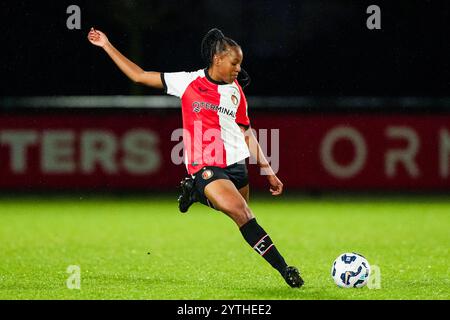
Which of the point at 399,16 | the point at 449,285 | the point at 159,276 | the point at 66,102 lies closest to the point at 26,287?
the point at 159,276

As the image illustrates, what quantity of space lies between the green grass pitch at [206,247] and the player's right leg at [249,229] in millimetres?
156

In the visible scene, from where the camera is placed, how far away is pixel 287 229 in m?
13.4

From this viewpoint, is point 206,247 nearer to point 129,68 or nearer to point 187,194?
point 187,194

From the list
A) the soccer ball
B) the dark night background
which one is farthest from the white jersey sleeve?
the dark night background

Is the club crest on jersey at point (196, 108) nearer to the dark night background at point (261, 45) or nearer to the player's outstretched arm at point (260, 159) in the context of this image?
the player's outstretched arm at point (260, 159)

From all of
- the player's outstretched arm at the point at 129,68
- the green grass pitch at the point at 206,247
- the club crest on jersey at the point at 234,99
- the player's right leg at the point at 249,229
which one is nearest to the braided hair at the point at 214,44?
the club crest on jersey at the point at 234,99

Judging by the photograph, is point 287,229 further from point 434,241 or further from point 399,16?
point 399,16

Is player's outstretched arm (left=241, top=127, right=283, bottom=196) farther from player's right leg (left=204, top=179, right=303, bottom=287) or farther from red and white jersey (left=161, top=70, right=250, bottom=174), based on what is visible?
player's right leg (left=204, top=179, right=303, bottom=287)

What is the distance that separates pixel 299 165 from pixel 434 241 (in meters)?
6.20

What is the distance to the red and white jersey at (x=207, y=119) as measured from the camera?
27.1 ft

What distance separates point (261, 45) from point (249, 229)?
13.7 metres

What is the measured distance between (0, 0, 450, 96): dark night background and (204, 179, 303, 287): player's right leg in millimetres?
12484

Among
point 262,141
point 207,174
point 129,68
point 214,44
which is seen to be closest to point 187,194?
point 207,174

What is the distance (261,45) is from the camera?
21.5 m
